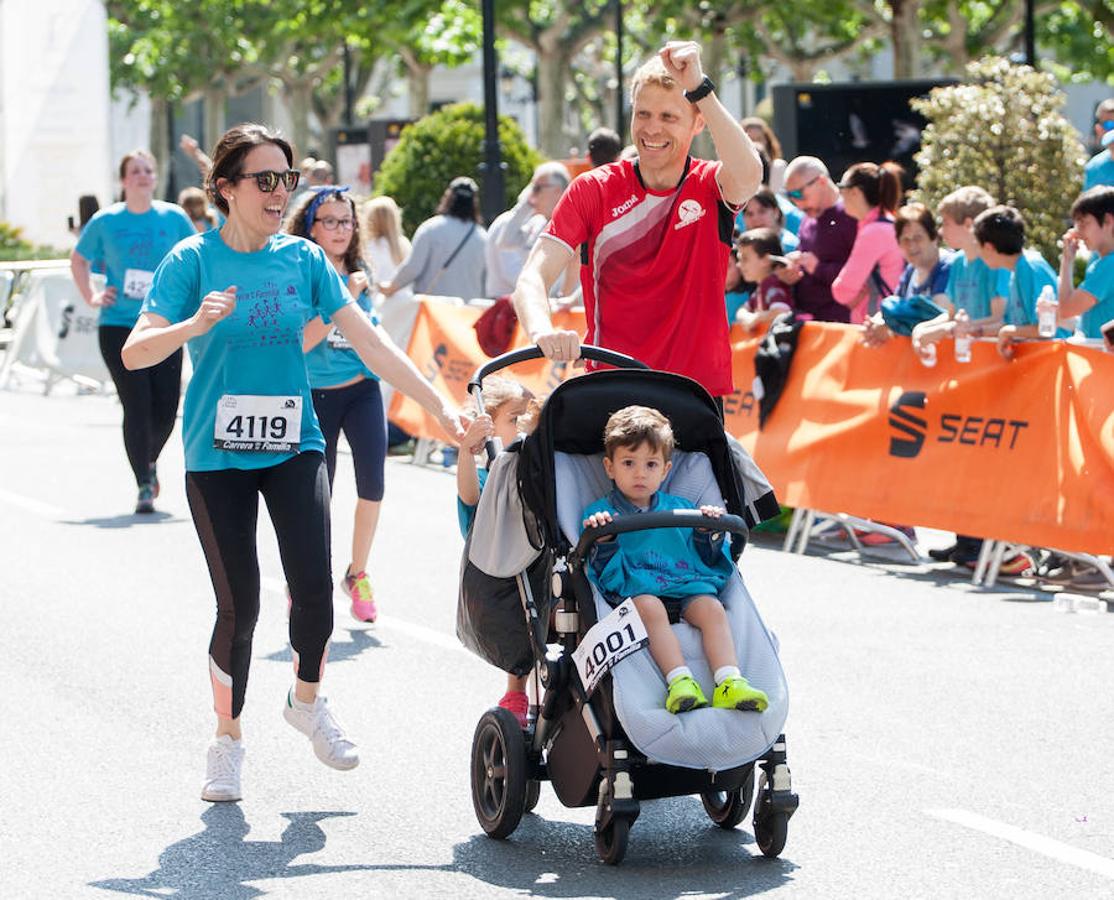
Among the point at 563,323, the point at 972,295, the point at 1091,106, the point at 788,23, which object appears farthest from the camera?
the point at 1091,106

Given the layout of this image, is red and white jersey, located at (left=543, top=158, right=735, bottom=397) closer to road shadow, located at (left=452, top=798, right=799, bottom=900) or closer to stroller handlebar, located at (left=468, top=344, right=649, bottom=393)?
stroller handlebar, located at (left=468, top=344, right=649, bottom=393)

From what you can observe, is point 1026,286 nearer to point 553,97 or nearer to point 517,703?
point 517,703

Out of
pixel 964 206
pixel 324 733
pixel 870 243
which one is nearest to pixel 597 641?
pixel 324 733

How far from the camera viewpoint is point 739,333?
41.7 ft

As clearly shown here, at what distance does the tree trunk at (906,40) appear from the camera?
116 ft

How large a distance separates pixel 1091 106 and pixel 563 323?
70583 millimetres

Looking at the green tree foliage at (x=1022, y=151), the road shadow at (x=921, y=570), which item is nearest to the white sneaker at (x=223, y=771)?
the road shadow at (x=921, y=570)

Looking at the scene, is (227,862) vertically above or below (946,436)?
below

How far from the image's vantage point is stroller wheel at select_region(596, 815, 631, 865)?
5645 mm

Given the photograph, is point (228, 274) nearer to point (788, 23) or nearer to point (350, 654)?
point (350, 654)

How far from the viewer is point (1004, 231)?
1106cm

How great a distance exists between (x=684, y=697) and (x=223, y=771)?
5.77 feet

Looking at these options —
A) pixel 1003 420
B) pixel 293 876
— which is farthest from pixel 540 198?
pixel 293 876

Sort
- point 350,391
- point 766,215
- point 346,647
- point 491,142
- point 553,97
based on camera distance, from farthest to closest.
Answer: point 553,97
point 491,142
point 766,215
point 350,391
point 346,647
